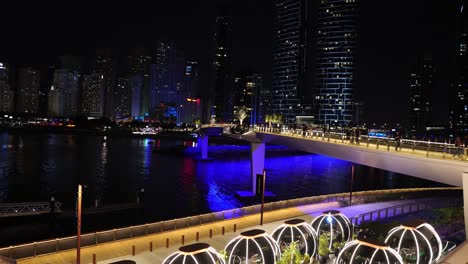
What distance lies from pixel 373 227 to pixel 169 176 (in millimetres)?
51235

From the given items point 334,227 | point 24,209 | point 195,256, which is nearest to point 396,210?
point 334,227

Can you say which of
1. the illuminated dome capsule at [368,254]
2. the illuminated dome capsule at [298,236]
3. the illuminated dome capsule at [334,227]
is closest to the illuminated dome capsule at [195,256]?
the illuminated dome capsule at [298,236]

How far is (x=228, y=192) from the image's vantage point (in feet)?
190

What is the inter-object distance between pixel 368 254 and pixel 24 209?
37.3 metres

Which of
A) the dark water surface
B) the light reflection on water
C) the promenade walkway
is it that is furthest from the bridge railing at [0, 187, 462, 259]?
the light reflection on water

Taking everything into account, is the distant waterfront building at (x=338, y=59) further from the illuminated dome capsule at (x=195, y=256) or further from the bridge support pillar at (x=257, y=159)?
the illuminated dome capsule at (x=195, y=256)

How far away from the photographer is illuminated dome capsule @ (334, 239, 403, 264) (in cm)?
1457

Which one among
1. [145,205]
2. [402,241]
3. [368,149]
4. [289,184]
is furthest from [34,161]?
[402,241]

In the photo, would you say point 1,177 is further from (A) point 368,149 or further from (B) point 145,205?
(A) point 368,149

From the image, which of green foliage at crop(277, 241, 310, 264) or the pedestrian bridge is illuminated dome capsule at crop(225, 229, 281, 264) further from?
the pedestrian bridge

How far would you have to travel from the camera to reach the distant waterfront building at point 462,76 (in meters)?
147

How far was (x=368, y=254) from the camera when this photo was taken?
14.9 metres

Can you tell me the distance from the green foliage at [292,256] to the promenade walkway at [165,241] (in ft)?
17.7

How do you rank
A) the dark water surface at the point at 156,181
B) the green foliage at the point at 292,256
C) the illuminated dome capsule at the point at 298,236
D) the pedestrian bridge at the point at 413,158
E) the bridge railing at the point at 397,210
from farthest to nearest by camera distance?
the dark water surface at the point at 156,181 < the bridge railing at the point at 397,210 < the pedestrian bridge at the point at 413,158 < the illuminated dome capsule at the point at 298,236 < the green foliage at the point at 292,256
